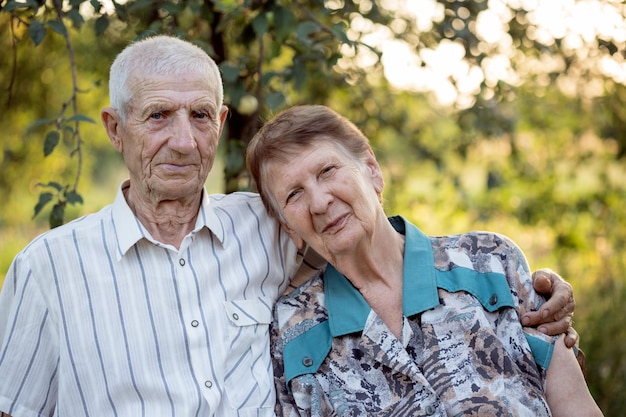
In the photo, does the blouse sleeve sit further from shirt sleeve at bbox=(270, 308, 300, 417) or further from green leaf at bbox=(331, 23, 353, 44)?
green leaf at bbox=(331, 23, 353, 44)

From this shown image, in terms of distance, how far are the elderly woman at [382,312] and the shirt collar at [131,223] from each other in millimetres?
205

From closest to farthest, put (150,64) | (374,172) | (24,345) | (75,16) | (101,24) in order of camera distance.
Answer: (24,345)
(150,64)
(374,172)
(75,16)
(101,24)

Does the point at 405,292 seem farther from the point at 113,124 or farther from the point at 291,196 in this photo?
the point at 113,124

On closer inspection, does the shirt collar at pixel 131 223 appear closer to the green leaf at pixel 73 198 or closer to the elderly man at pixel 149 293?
the elderly man at pixel 149 293

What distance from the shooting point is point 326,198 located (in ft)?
7.66

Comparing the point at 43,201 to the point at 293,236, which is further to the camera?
the point at 43,201

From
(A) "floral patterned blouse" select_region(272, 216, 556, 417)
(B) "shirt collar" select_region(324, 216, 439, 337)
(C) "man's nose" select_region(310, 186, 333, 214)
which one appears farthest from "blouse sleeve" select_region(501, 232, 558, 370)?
(C) "man's nose" select_region(310, 186, 333, 214)

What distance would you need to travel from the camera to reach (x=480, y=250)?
8.11 ft

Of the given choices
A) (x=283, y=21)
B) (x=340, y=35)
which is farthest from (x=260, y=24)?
(x=340, y=35)

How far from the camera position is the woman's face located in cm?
235

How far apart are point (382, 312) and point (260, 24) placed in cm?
120

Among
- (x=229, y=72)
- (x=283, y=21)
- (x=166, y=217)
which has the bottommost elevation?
(x=166, y=217)

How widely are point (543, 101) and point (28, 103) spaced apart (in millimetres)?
3572

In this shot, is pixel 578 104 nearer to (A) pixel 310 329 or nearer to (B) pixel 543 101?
(B) pixel 543 101
